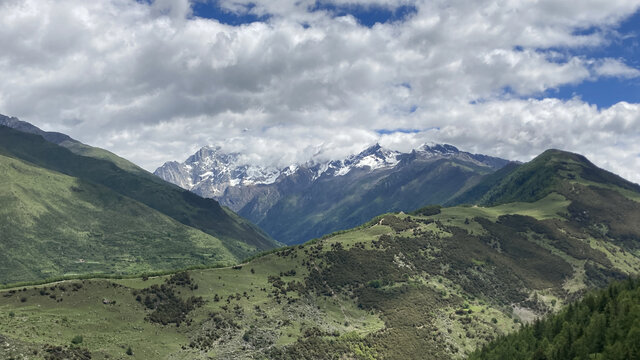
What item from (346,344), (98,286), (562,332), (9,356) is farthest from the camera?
(346,344)

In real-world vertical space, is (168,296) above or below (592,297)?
below

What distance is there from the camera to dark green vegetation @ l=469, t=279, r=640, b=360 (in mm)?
123344

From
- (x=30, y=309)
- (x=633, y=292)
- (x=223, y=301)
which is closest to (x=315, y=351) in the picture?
(x=223, y=301)

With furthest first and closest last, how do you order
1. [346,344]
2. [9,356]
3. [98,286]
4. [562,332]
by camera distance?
[346,344]
[98,286]
[562,332]
[9,356]

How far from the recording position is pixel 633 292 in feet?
494

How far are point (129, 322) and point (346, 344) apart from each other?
87851 millimetres

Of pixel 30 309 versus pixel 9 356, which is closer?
pixel 9 356

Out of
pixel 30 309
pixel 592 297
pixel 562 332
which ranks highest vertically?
pixel 592 297

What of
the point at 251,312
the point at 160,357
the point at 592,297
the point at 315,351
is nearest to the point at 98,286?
the point at 160,357

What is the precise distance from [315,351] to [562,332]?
90080 millimetres

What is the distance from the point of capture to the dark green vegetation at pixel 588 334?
405ft

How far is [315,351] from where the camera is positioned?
602ft

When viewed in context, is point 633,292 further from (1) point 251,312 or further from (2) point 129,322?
(2) point 129,322

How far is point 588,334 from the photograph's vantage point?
137 meters
